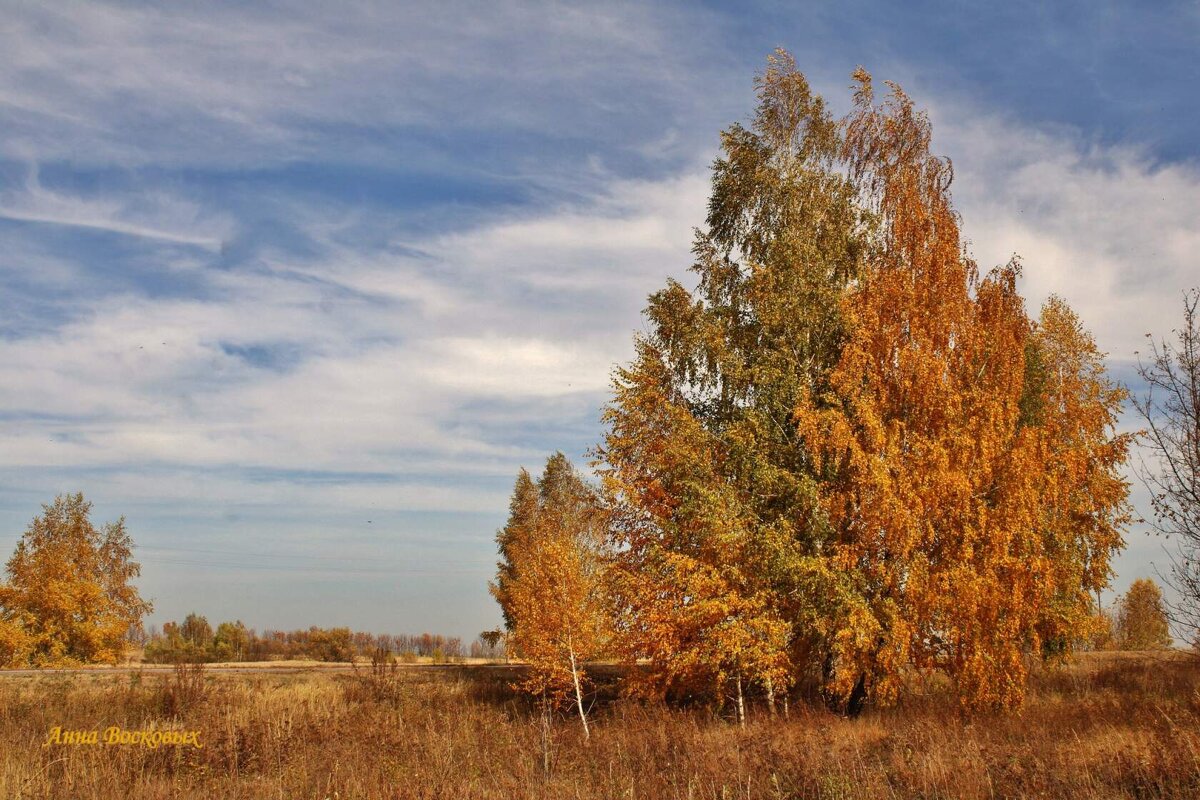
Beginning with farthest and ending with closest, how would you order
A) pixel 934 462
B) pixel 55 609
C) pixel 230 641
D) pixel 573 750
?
pixel 230 641
pixel 55 609
pixel 934 462
pixel 573 750

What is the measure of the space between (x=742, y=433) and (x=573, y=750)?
8.99 metres

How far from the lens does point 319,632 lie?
205 feet

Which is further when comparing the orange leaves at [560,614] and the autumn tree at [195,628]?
the autumn tree at [195,628]


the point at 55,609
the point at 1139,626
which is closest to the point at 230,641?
the point at 55,609

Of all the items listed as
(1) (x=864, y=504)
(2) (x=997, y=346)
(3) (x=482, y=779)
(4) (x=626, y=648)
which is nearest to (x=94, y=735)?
(3) (x=482, y=779)

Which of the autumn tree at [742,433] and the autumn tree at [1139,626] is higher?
the autumn tree at [742,433]

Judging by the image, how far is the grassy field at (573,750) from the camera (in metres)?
10.7

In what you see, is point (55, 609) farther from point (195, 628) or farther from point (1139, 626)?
point (1139, 626)

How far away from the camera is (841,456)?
19172 mm

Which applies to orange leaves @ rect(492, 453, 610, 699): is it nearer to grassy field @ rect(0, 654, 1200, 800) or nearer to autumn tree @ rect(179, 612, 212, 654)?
grassy field @ rect(0, 654, 1200, 800)

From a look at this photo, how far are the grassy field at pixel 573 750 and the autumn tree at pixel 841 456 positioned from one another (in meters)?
1.93

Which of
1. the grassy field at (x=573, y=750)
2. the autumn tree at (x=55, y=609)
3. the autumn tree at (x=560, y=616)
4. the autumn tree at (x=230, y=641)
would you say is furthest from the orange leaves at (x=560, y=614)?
the autumn tree at (x=230, y=641)

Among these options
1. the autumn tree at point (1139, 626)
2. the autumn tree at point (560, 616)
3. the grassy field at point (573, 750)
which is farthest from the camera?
the autumn tree at point (1139, 626)

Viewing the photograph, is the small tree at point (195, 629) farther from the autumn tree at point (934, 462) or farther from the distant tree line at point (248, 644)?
the autumn tree at point (934, 462)
